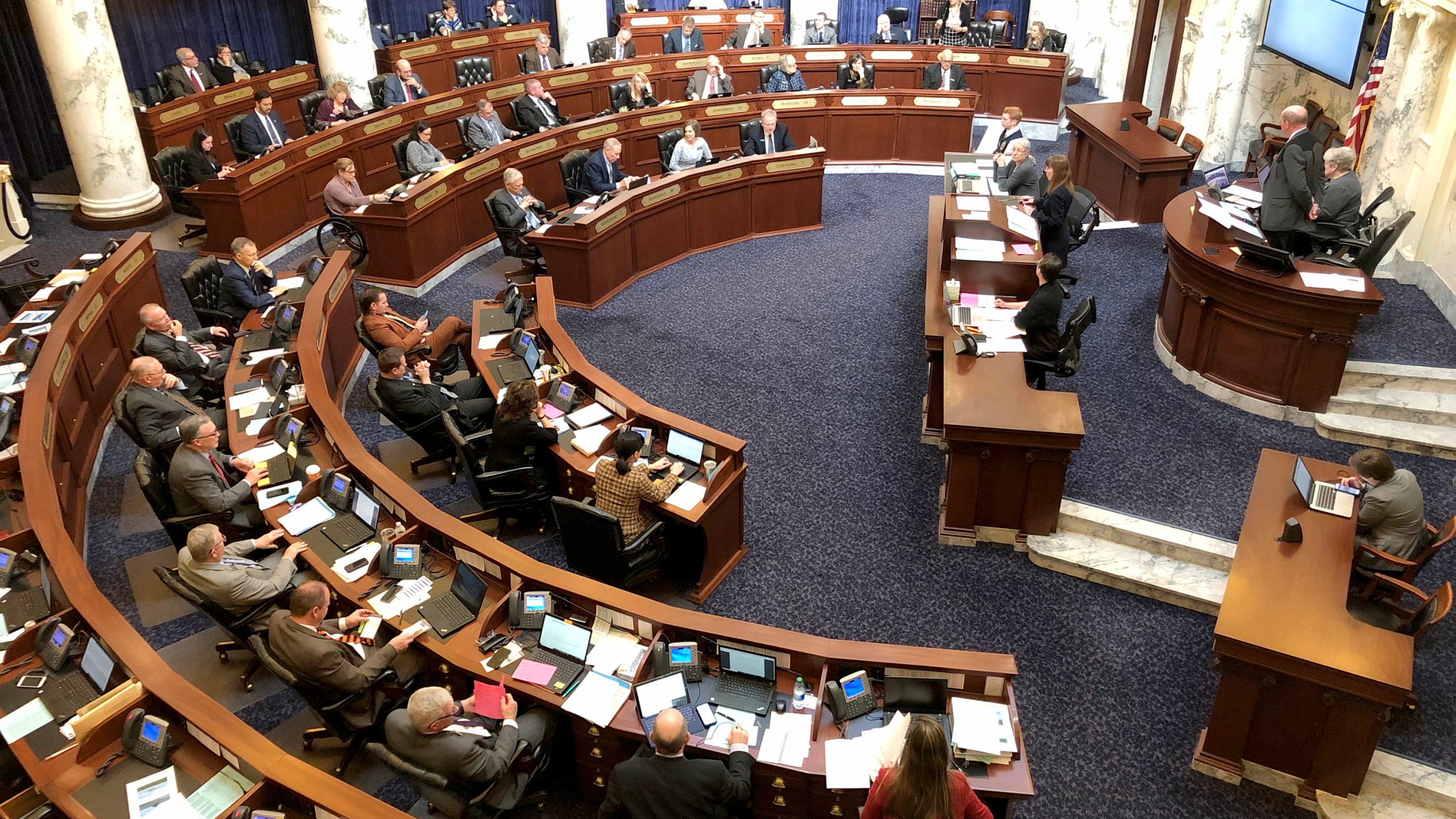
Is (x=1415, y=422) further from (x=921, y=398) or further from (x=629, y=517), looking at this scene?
(x=629, y=517)

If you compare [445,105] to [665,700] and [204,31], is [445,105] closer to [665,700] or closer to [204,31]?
[204,31]

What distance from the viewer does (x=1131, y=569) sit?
20.3ft

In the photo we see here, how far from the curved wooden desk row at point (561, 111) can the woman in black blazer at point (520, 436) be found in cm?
536

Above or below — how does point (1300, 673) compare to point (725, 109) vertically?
below

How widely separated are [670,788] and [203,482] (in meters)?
3.53

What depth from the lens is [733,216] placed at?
11.1 meters

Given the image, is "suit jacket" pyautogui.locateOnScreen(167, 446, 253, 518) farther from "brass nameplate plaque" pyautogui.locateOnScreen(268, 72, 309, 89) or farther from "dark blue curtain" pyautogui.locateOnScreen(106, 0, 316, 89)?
"dark blue curtain" pyautogui.locateOnScreen(106, 0, 316, 89)

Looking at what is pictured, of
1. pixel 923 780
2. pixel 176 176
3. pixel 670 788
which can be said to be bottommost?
pixel 670 788

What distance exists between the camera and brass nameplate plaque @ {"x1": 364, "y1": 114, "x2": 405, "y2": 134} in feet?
38.1

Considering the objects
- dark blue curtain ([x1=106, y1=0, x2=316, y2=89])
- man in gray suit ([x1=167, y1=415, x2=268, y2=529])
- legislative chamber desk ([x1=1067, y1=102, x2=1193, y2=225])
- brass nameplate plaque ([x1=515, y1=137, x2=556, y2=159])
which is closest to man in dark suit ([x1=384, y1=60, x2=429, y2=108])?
brass nameplate plaque ([x1=515, y1=137, x2=556, y2=159])

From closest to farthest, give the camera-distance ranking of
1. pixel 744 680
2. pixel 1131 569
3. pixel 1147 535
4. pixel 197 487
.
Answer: pixel 744 680 → pixel 197 487 → pixel 1131 569 → pixel 1147 535

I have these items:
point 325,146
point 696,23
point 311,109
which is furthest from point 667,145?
point 696,23

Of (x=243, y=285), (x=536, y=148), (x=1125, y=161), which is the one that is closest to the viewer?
(x=243, y=285)

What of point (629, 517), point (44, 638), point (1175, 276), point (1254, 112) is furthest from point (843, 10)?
point (44, 638)
